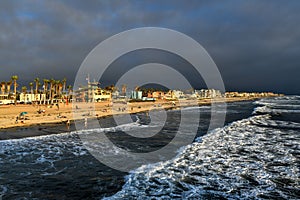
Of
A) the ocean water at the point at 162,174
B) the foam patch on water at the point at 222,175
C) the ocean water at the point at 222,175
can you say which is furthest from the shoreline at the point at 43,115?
the ocean water at the point at 222,175

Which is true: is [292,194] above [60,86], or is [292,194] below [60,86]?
below

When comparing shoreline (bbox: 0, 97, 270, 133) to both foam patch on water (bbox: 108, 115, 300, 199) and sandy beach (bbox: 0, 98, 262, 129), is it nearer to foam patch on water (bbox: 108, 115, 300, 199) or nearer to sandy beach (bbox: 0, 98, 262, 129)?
sandy beach (bbox: 0, 98, 262, 129)

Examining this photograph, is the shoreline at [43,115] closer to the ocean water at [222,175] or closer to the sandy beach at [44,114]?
the sandy beach at [44,114]

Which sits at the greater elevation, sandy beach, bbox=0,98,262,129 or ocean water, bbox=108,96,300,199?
sandy beach, bbox=0,98,262,129

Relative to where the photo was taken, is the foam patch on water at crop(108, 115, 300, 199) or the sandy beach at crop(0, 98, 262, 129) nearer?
the foam patch on water at crop(108, 115, 300, 199)

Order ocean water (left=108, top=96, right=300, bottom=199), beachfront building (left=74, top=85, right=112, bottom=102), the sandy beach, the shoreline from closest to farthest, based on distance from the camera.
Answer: ocean water (left=108, top=96, right=300, bottom=199) < the shoreline < the sandy beach < beachfront building (left=74, top=85, right=112, bottom=102)


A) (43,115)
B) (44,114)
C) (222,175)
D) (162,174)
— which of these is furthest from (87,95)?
(222,175)

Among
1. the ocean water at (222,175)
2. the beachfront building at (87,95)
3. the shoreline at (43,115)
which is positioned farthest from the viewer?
the beachfront building at (87,95)

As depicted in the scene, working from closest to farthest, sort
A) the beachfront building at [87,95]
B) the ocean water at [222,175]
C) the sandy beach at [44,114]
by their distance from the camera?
the ocean water at [222,175] → the sandy beach at [44,114] → the beachfront building at [87,95]

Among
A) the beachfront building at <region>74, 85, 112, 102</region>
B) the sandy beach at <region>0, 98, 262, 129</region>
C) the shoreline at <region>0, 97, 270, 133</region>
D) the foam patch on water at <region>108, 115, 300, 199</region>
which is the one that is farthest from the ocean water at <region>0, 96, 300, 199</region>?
the beachfront building at <region>74, 85, 112, 102</region>

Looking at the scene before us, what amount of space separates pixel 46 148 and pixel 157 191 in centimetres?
1184

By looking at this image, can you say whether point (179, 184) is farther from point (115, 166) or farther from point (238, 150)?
point (238, 150)

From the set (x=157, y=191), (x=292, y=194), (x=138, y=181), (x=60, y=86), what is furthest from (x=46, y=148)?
(x=60, y=86)

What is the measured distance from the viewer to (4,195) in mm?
9227
